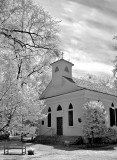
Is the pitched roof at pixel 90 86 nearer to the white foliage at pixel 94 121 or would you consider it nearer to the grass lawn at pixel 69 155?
the white foliage at pixel 94 121

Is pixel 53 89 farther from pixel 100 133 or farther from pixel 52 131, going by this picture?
pixel 100 133

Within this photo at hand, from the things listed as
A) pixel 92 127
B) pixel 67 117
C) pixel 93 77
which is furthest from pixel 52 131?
pixel 93 77

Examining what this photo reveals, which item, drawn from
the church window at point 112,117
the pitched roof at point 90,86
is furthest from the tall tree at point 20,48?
the church window at point 112,117

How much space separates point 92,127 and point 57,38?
442 inches

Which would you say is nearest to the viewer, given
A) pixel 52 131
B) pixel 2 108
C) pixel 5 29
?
pixel 2 108

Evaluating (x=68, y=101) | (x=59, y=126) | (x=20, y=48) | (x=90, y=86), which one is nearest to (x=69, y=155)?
(x=20, y=48)

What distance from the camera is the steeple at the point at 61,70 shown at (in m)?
27.0

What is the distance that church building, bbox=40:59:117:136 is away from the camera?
2344 cm

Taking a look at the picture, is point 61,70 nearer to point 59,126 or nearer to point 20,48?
point 59,126

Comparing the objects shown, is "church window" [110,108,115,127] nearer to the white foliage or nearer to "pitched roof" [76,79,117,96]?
"pitched roof" [76,79,117,96]

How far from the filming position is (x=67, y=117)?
24750 mm

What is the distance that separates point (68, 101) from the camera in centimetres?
2498

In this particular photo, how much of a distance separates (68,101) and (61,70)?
451cm

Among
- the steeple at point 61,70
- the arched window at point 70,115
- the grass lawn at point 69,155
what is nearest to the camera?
the grass lawn at point 69,155
